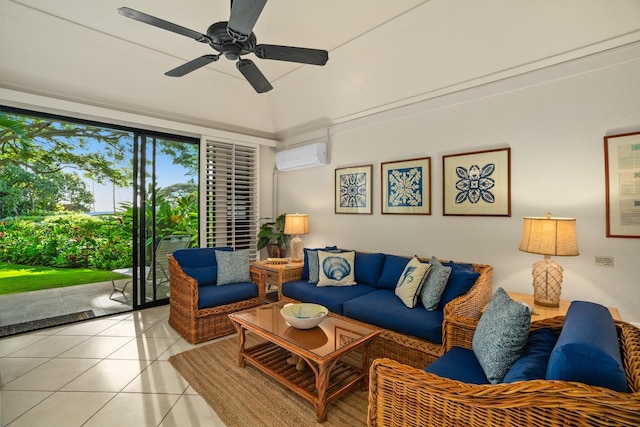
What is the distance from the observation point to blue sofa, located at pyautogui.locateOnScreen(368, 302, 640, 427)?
957mm

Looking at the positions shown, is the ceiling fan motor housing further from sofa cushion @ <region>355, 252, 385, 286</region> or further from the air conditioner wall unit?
sofa cushion @ <region>355, 252, 385, 286</region>

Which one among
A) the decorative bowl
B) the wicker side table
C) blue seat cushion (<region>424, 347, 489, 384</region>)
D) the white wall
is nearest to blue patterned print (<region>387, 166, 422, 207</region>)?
the white wall

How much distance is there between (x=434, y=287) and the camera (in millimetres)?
2621

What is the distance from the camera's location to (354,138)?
164 inches

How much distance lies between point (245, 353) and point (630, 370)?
8.20ft

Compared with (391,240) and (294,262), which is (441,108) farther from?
(294,262)

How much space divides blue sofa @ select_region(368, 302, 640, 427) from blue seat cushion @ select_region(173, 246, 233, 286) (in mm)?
2670

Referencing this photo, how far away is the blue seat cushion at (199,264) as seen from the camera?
11.6ft

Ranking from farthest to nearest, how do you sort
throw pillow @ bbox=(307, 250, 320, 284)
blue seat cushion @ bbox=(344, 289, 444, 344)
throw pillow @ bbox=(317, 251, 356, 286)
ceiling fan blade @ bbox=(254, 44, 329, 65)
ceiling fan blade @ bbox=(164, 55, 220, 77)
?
throw pillow @ bbox=(307, 250, 320, 284), throw pillow @ bbox=(317, 251, 356, 286), blue seat cushion @ bbox=(344, 289, 444, 344), ceiling fan blade @ bbox=(164, 55, 220, 77), ceiling fan blade @ bbox=(254, 44, 329, 65)

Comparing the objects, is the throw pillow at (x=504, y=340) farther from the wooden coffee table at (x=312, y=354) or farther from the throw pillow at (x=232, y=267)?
the throw pillow at (x=232, y=267)

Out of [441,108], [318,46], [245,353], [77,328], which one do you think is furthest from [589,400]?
[77,328]

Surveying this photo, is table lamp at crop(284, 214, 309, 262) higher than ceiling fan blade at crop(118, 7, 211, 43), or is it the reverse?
ceiling fan blade at crop(118, 7, 211, 43)

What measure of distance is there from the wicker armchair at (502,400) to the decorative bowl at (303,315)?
895 millimetres

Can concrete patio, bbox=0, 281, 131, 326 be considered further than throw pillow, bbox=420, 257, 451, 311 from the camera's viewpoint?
Yes
